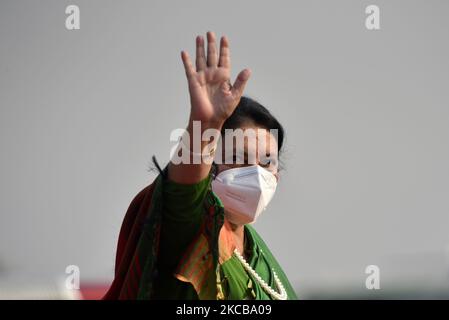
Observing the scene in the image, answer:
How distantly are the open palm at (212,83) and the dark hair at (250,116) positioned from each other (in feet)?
3.35

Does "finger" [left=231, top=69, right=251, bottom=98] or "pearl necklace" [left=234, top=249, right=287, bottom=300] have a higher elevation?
"finger" [left=231, top=69, right=251, bottom=98]

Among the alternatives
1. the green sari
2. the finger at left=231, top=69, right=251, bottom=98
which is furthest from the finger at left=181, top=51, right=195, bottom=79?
the green sari

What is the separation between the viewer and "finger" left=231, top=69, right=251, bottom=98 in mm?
2988

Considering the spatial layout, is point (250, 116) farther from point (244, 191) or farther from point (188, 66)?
point (188, 66)

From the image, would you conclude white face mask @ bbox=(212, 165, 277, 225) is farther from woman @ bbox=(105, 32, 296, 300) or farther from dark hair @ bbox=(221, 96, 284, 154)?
dark hair @ bbox=(221, 96, 284, 154)

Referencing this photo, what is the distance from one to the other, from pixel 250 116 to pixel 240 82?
3.60 ft

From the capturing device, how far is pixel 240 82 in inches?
118

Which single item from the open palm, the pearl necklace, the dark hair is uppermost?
the open palm

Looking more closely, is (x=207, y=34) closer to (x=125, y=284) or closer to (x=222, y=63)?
(x=222, y=63)

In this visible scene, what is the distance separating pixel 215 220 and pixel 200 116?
450 mm

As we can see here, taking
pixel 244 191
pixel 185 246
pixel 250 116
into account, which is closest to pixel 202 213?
pixel 185 246
